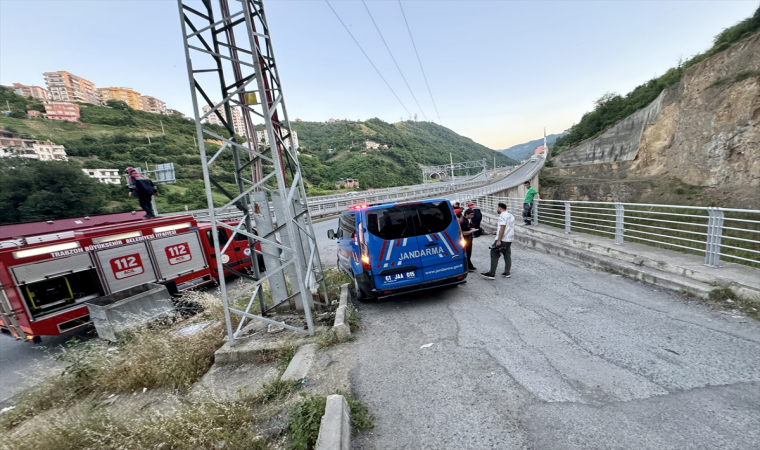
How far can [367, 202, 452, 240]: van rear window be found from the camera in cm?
523

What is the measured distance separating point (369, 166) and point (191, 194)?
5160 centimetres

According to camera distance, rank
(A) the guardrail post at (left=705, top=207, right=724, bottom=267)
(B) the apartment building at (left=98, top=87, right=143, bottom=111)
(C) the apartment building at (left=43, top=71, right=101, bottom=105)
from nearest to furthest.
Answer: (A) the guardrail post at (left=705, top=207, right=724, bottom=267) → (C) the apartment building at (left=43, top=71, right=101, bottom=105) → (B) the apartment building at (left=98, top=87, right=143, bottom=111)

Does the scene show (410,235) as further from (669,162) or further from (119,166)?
(119,166)

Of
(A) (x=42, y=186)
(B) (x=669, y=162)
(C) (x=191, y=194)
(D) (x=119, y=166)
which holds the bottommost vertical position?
(B) (x=669, y=162)

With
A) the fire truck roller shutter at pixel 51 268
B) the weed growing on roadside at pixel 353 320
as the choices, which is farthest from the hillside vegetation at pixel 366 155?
the weed growing on roadside at pixel 353 320

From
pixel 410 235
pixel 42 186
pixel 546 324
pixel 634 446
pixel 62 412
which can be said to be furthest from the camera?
pixel 42 186

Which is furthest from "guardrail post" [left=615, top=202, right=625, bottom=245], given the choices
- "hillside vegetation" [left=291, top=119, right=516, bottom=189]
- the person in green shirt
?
"hillside vegetation" [left=291, top=119, right=516, bottom=189]

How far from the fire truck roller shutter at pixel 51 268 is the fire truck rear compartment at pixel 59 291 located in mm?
89

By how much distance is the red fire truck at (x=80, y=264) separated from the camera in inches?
216

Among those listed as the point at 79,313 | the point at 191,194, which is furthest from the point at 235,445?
the point at 191,194

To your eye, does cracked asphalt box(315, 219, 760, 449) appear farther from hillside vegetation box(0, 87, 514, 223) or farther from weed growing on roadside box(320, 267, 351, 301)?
hillside vegetation box(0, 87, 514, 223)

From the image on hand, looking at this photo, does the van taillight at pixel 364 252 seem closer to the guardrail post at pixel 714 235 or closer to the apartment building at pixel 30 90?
the guardrail post at pixel 714 235

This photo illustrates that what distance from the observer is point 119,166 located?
169 ft

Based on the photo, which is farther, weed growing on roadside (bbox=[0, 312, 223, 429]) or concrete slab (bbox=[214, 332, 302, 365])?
concrete slab (bbox=[214, 332, 302, 365])
